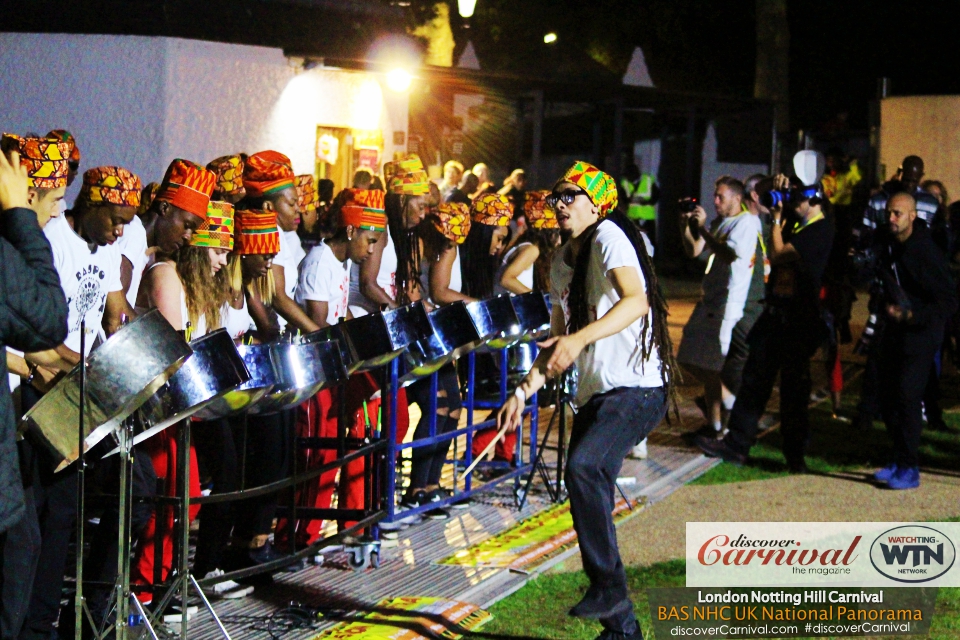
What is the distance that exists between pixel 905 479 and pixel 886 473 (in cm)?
12

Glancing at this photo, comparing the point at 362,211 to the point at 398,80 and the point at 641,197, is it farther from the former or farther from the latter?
the point at 641,197

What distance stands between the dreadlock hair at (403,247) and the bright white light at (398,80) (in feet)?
19.9

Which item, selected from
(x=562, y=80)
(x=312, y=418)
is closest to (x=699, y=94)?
(x=562, y=80)

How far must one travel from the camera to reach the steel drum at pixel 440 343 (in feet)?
17.7

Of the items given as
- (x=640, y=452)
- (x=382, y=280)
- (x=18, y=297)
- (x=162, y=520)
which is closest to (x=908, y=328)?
(x=640, y=452)

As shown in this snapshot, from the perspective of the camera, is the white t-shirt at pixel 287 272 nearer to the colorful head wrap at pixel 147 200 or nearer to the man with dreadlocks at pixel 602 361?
the colorful head wrap at pixel 147 200

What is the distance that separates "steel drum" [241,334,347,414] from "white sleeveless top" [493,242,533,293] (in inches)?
108

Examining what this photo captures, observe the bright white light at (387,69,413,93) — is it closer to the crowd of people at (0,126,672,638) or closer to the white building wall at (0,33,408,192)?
the white building wall at (0,33,408,192)

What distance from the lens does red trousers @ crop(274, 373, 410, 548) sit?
5.19 metres

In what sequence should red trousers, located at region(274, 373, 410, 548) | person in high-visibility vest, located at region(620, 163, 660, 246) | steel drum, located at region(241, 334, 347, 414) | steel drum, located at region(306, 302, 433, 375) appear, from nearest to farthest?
steel drum, located at region(241, 334, 347, 414)
steel drum, located at region(306, 302, 433, 375)
red trousers, located at region(274, 373, 410, 548)
person in high-visibility vest, located at region(620, 163, 660, 246)

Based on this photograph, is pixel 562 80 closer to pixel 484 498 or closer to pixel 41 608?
pixel 484 498

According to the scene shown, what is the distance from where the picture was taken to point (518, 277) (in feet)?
24.0

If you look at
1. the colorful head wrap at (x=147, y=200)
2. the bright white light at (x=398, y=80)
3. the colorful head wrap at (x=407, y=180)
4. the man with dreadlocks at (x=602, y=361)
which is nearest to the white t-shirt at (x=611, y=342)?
the man with dreadlocks at (x=602, y=361)

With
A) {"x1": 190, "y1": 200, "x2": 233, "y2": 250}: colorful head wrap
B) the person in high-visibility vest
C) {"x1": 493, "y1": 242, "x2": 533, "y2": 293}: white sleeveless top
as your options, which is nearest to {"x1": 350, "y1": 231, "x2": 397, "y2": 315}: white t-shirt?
{"x1": 493, "y1": 242, "x2": 533, "y2": 293}: white sleeveless top
